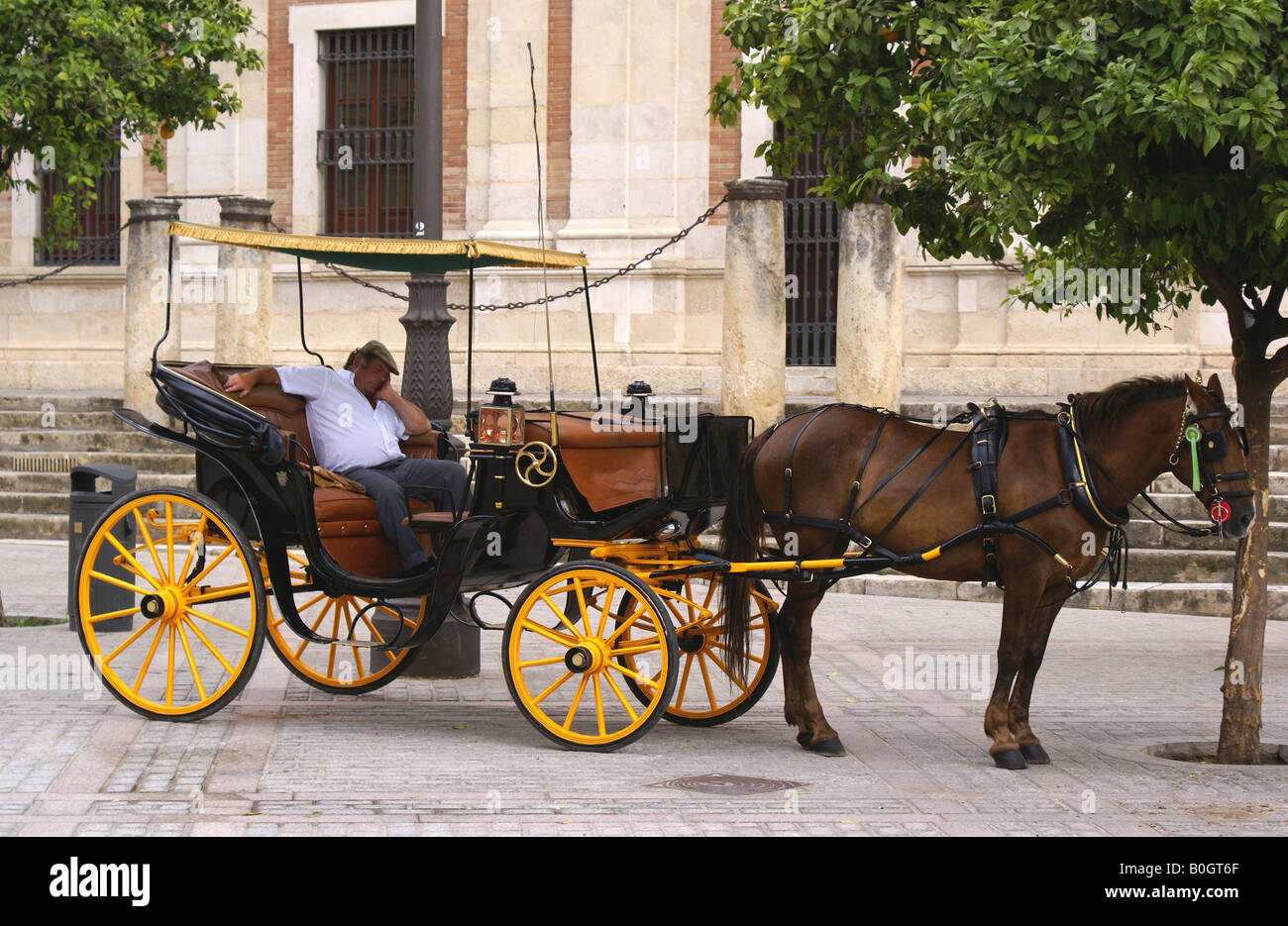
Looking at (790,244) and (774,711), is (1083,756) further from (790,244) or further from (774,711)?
(790,244)

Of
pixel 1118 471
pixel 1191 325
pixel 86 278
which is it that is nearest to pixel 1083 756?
pixel 1118 471

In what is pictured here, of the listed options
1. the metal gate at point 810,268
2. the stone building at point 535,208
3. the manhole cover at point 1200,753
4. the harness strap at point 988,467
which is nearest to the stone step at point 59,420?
the stone building at point 535,208

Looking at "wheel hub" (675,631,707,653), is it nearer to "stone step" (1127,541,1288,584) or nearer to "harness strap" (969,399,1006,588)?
"harness strap" (969,399,1006,588)

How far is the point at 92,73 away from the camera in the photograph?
10.9 m

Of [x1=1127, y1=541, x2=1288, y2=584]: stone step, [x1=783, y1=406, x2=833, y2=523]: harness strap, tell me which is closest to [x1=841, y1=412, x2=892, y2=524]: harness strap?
[x1=783, y1=406, x2=833, y2=523]: harness strap

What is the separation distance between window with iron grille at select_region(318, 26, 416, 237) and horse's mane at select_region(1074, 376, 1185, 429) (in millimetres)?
15092

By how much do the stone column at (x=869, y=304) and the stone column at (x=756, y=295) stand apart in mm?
637

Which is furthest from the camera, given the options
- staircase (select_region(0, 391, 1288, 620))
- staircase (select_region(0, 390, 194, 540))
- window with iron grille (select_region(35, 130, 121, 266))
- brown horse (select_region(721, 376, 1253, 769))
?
window with iron grille (select_region(35, 130, 121, 266))

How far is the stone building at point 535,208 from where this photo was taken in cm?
1888

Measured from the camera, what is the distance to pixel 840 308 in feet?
51.1

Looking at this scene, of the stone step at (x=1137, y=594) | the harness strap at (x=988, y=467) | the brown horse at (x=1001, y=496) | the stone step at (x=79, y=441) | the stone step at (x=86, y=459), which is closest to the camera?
the brown horse at (x=1001, y=496)

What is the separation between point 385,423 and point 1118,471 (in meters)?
3.98

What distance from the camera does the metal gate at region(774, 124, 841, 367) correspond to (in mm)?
19625

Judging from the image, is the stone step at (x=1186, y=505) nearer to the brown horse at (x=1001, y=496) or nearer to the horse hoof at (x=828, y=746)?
the brown horse at (x=1001, y=496)
